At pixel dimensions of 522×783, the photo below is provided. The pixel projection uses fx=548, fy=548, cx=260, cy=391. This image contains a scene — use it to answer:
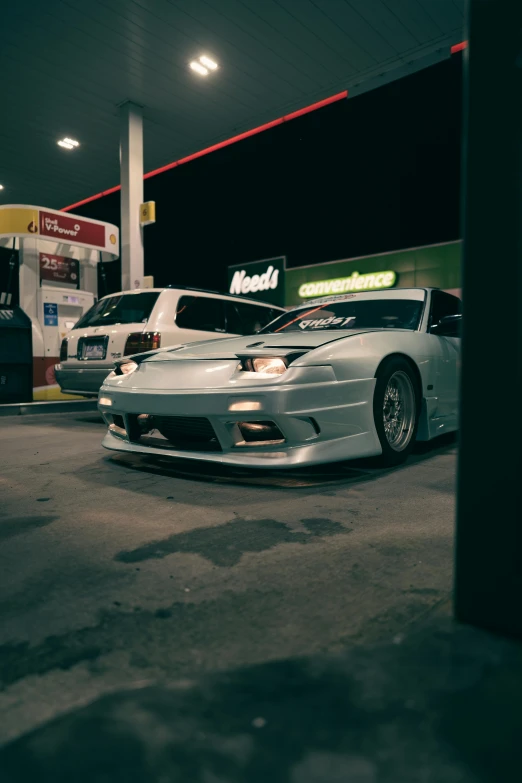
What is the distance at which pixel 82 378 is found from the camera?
6.51 metres

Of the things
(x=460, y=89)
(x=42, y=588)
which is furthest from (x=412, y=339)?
(x=460, y=89)

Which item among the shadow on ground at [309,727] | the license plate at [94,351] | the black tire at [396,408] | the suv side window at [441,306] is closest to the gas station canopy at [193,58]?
the license plate at [94,351]

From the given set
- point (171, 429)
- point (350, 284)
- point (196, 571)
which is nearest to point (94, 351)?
point (171, 429)

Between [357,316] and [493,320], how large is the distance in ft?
10.5

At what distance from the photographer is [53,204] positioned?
18.2 meters

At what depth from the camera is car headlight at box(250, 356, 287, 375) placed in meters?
3.21

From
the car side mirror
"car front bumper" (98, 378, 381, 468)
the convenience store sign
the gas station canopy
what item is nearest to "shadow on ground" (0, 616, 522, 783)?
"car front bumper" (98, 378, 381, 468)

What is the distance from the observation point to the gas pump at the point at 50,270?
9938 mm

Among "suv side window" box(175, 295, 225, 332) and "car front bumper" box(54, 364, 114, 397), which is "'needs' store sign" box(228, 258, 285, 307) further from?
"car front bumper" box(54, 364, 114, 397)

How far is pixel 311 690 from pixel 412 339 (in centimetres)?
306

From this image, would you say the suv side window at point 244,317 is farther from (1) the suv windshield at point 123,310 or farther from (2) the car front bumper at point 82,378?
(2) the car front bumper at point 82,378

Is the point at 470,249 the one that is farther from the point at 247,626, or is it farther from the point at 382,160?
the point at 382,160

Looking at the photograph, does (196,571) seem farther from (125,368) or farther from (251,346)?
(125,368)

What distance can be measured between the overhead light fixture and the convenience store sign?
27.7ft
